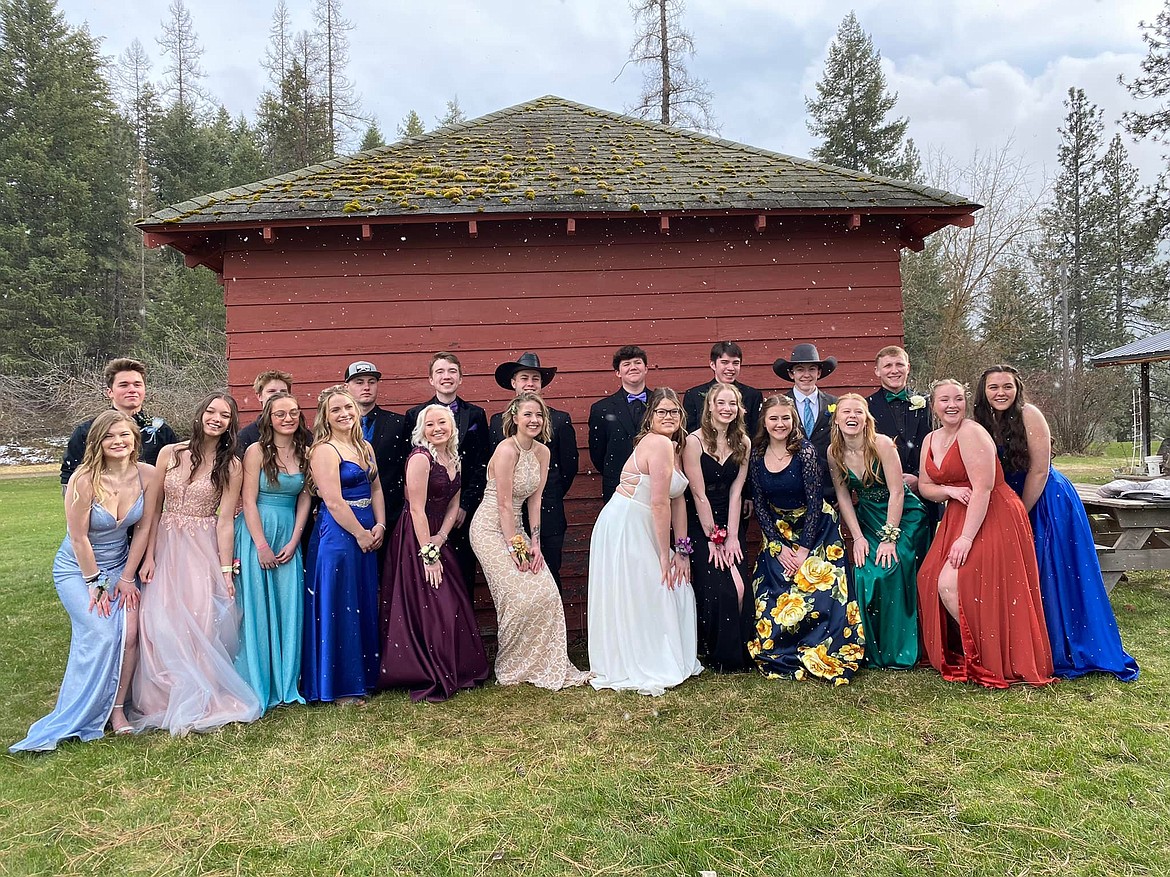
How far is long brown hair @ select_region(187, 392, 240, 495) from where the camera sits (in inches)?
181

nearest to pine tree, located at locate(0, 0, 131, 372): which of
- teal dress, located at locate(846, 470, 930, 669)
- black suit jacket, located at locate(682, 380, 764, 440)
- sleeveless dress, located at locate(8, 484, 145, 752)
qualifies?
sleeveless dress, located at locate(8, 484, 145, 752)

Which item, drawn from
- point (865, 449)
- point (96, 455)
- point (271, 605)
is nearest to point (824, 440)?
point (865, 449)

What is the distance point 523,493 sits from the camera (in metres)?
5.02

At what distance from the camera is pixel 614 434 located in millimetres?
5465

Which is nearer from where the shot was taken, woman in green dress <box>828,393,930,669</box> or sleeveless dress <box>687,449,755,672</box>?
woman in green dress <box>828,393,930,669</box>

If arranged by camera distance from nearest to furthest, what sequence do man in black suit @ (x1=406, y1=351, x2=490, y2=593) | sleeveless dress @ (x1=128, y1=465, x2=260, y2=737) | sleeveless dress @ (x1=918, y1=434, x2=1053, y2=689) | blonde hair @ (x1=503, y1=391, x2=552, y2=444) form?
sleeveless dress @ (x1=128, y1=465, x2=260, y2=737), sleeveless dress @ (x1=918, y1=434, x2=1053, y2=689), blonde hair @ (x1=503, y1=391, x2=552, y2=444), man in black suit @ (x1=406, y1=351, x2=490, y2=593)

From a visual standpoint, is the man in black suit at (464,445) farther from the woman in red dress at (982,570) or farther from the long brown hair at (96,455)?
the woman in red dress at (982,570)

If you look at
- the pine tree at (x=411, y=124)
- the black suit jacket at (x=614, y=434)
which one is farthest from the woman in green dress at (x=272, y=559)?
the pine tree at (x=411, y=124)

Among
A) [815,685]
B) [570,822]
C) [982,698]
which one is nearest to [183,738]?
[570,822]

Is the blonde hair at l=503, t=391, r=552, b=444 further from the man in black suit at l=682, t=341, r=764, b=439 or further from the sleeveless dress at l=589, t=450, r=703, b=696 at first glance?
the man in black suit at l=682, t=341, r=764, b=439


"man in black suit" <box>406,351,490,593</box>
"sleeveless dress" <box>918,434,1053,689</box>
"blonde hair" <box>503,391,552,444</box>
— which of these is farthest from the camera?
"man in black suit" <box>406,351,490,593</box>

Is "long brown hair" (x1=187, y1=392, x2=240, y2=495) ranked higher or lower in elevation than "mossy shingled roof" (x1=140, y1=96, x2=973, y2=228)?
lower

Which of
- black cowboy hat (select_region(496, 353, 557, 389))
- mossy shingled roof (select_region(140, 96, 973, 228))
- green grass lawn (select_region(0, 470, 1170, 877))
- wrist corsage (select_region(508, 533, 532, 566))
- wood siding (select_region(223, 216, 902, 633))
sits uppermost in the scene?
mossy shingled roof (select_region(140, 96, 973, 228))

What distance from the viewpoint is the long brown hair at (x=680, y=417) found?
15.8ft
